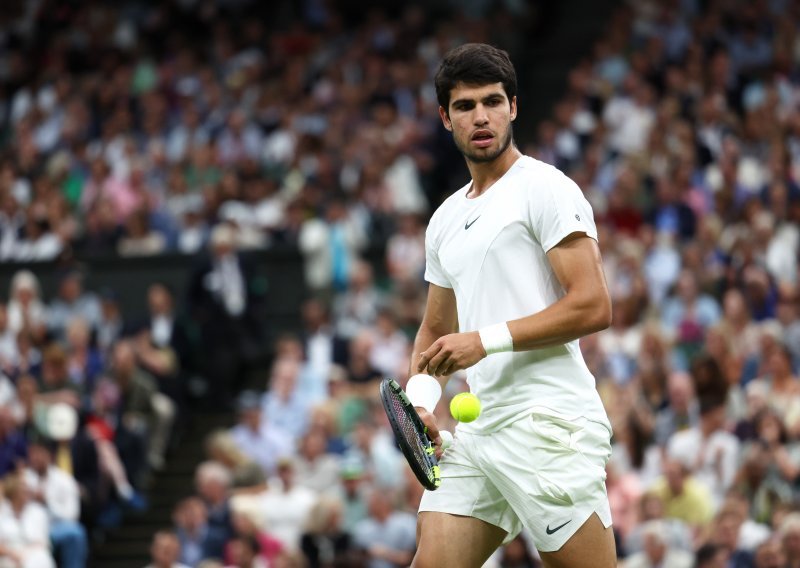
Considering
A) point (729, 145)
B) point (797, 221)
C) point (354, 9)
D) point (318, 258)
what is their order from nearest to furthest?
point (797, 221)
point (729, 145)
point (318, 258)
point (354, 9)

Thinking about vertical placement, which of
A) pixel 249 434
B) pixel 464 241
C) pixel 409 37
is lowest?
pixel 249 434

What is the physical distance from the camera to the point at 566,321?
4.89 metres

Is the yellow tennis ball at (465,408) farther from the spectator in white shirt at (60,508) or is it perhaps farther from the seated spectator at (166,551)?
the spectator in white shirt at (60,508)

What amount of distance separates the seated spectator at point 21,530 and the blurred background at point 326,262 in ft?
0.08

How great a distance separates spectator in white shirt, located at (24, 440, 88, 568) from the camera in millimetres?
12195

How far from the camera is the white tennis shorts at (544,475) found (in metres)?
5.00

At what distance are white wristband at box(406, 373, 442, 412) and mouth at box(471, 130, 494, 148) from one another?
84 centimetres

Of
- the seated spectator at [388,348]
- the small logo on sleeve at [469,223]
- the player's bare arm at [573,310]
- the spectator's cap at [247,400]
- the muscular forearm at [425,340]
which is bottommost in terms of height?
the spectator's cap at [247,400]

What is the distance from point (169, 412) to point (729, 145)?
6089 millimetres

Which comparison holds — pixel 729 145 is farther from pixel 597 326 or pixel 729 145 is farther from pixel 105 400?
pixel 597 326

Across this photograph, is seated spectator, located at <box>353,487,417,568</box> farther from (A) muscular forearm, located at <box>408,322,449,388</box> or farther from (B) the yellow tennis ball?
(B) the yellow tennis ball

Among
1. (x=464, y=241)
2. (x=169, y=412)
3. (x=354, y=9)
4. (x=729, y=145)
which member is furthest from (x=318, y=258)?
(x=464, y=241)

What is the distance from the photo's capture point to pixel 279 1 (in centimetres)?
2212

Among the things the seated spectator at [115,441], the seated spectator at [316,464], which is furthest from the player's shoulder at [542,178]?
the seated spectator at [115,441]
